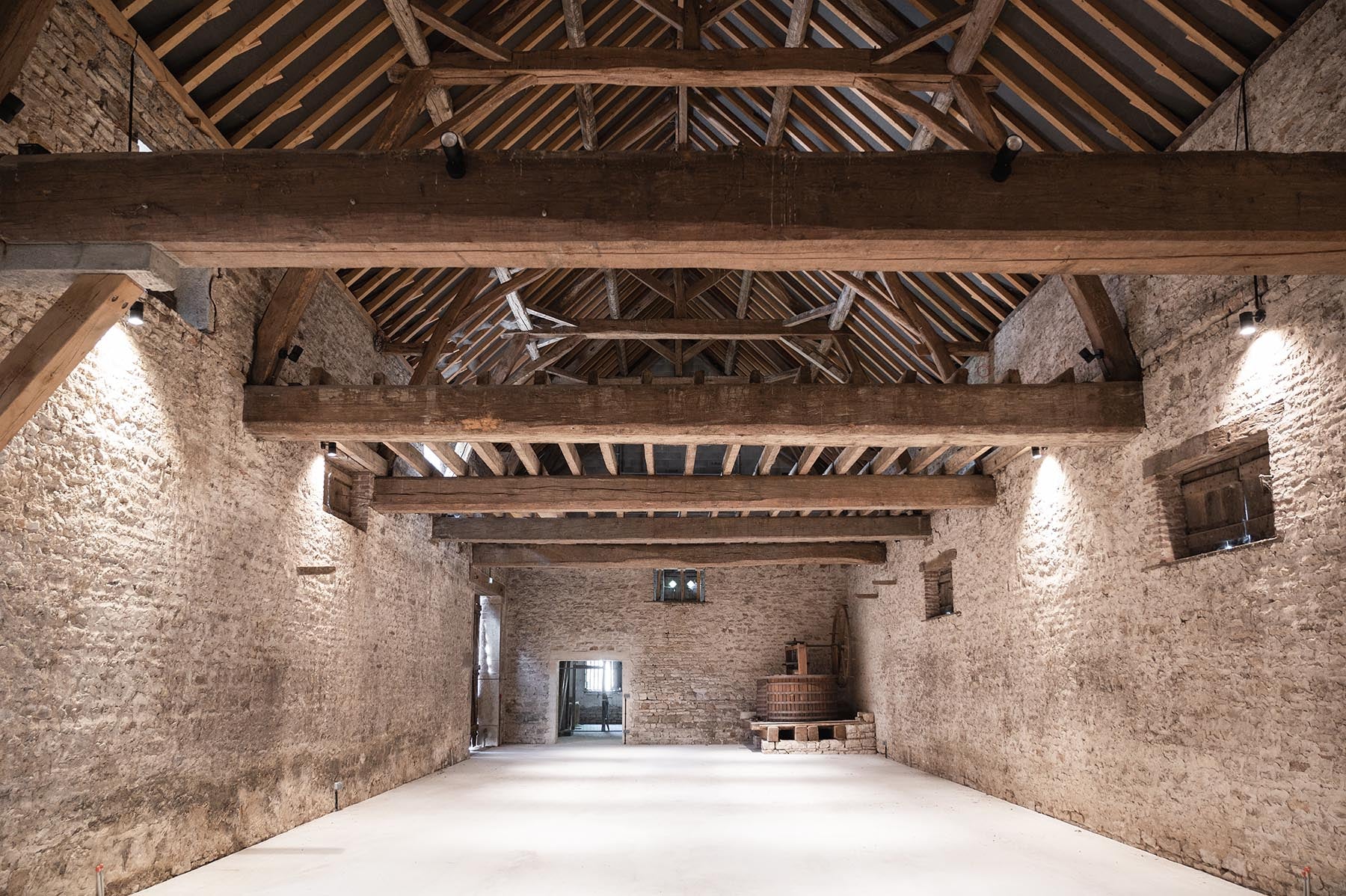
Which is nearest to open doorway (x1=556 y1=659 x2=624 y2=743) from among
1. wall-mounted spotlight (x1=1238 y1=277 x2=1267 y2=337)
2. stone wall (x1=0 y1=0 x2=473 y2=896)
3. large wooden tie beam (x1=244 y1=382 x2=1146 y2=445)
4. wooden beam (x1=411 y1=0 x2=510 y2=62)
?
stone wall (x1=0 y1=0 x2=473 y2=896)

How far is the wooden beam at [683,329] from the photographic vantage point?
11094 mm

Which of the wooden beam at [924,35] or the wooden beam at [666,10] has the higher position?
the wooden beam at [666,10]

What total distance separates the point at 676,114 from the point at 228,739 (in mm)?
7737

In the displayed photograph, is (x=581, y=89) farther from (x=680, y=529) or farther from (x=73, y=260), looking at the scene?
(x=680, y=529)

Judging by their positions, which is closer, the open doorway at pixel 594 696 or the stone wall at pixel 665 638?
the stone wall at pixel 665 638

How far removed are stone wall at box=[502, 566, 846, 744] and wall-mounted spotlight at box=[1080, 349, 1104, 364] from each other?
10524 mm

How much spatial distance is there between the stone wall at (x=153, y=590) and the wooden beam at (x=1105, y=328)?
6.03m

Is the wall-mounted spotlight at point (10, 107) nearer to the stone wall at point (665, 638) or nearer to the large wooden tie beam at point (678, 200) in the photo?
the large wooden tie beam at point (678, 200)

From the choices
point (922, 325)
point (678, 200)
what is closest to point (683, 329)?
point (922, 325)

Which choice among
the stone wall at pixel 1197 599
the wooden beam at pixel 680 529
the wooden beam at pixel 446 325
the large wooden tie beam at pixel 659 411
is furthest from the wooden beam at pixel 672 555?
the large wooden tie beam at pixel 659 411

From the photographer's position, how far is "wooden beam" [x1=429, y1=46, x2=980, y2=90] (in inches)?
264

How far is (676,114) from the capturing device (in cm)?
1038

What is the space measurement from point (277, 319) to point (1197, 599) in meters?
6.64

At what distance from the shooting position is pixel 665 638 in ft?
55.0
